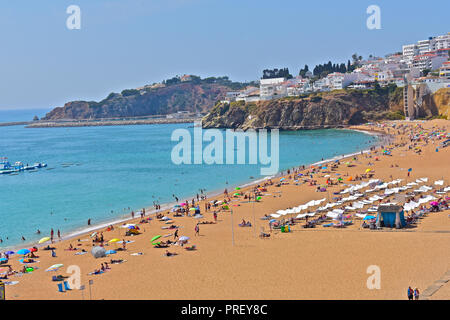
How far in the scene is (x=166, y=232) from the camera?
21172 millimetres

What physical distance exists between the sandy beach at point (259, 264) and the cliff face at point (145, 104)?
152548mm

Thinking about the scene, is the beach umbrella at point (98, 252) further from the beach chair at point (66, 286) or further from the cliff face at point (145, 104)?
the cliff face at point (145, 104)

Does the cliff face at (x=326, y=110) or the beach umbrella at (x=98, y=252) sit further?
the cliff face at (x=326, y=110)

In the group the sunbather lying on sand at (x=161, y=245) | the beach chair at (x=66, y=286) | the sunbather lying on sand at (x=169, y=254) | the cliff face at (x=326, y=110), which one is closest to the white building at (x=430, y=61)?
the cliff face at (x=326, y=110)

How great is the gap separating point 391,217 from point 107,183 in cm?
2577

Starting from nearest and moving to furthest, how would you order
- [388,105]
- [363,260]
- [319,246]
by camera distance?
[363,260] < [319,246] < [388,105]

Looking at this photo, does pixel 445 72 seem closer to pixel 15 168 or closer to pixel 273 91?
pixel 273 91

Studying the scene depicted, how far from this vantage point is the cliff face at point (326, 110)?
81562 mm

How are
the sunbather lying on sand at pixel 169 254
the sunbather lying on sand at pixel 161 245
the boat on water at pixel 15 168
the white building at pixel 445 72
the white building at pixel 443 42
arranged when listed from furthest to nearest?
1. the white building at pixel 443 42
2. the white building at pixel 445 72
3. the boat on water at pixel 15 168
4. the sunbather lying on sand at pixel 161 245
5. the sunbather lying on sand at pixel 169 254

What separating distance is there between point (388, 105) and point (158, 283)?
75506mm

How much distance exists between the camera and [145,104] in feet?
589
